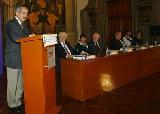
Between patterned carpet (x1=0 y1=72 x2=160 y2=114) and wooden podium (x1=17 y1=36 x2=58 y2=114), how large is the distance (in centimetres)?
77

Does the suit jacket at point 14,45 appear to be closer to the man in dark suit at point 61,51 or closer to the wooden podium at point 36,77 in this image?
the wooden podium at point 36,77

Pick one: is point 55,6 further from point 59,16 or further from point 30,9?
point 30,9

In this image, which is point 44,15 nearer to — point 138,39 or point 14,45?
point 138,39

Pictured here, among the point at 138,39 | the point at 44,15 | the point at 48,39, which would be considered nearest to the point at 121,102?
the point at 48,39

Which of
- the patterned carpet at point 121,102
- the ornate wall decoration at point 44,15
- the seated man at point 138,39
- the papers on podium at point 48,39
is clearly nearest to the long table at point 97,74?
the patterned carpet at point 121,102

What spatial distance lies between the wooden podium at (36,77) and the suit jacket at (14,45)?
0.31m

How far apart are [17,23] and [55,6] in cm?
749

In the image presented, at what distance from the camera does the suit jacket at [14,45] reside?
153 inches

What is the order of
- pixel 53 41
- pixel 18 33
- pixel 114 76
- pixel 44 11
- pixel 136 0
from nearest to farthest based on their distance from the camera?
pixel 53 41, pixel 18 33, pixel 114 76, pixel 136 0, pixel 44 11

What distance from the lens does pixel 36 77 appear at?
354 cm

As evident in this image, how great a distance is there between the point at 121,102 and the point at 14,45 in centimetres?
216

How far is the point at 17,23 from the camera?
394 centimetres

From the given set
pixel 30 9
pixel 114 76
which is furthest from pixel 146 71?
pixel 30 9

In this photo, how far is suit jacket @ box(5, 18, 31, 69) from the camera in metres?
3.88
